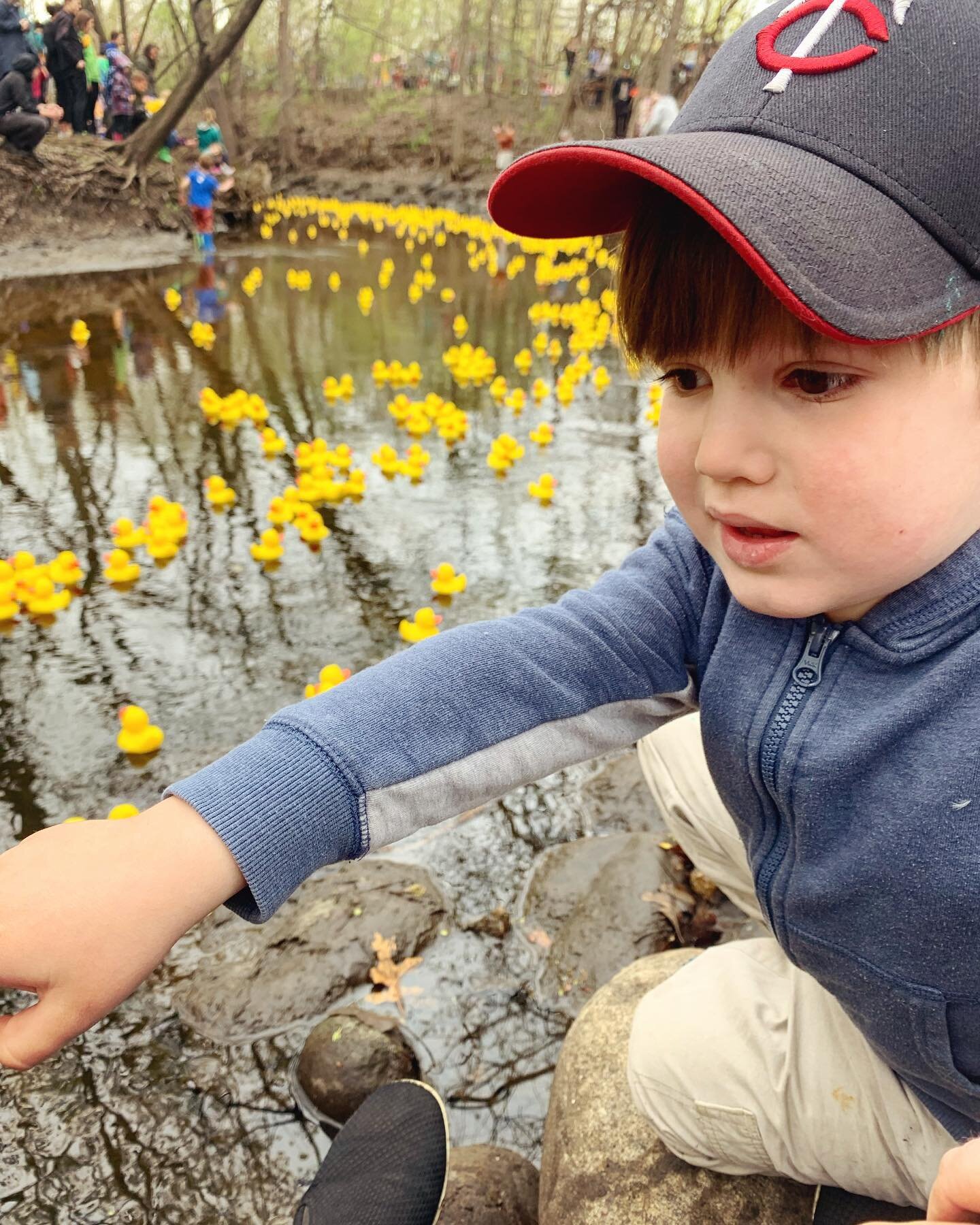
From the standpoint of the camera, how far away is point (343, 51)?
43.3 metres

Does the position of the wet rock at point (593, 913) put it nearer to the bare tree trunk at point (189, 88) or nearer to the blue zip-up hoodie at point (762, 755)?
the blue zip-up hoodie at point (762, 755)

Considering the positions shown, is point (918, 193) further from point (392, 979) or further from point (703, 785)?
point (392, 979)

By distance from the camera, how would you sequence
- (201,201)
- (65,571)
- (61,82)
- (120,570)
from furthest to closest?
(61,82) < (201,201) < (120,570) < (65,571)

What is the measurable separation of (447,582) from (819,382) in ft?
10.0

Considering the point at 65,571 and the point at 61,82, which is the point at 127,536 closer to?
the point at 65,571

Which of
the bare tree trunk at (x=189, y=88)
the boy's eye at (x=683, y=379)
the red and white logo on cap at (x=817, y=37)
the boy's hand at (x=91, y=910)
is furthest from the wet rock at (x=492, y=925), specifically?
the bare tree trunk at (x=189, y=88)

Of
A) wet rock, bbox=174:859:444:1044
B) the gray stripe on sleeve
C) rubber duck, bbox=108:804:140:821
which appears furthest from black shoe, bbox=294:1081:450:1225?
rubber duck, bbox=108:804:140:821

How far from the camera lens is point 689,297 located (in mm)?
1111

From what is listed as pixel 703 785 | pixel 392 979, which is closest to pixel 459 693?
pixel 703 785

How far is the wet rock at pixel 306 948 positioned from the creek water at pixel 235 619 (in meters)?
0.06

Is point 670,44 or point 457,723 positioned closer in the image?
point 457,723

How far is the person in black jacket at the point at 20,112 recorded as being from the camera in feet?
42.7

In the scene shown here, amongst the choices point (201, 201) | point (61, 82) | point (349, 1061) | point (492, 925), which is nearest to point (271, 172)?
point (61, 82)

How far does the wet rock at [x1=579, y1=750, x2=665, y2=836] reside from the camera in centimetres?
288
